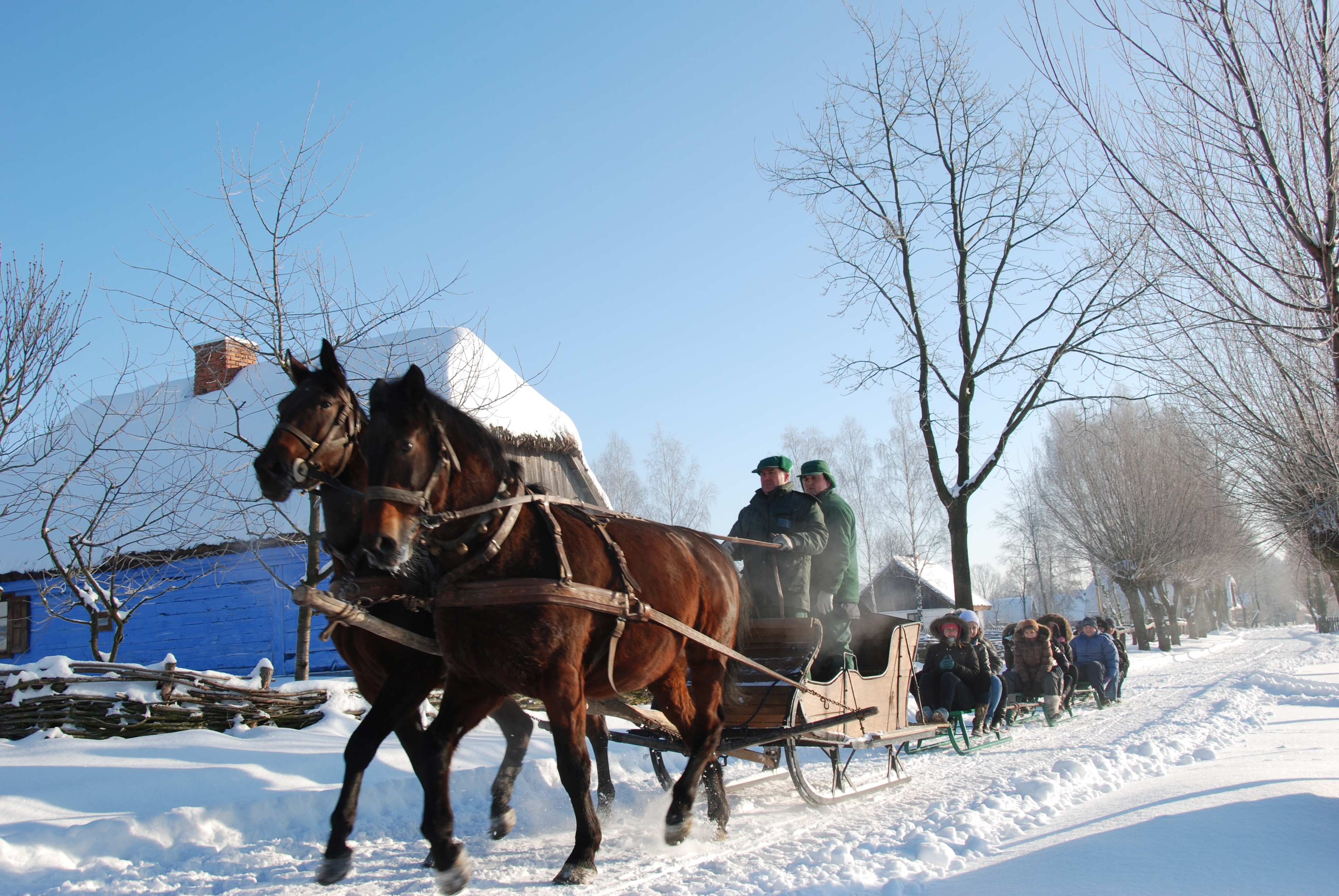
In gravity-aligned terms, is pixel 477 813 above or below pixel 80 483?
below

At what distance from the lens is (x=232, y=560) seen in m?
13.6

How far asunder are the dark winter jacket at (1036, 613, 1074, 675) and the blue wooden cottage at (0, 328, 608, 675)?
725 cm

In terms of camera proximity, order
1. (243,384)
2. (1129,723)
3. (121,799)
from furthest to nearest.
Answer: (243,384) → (1129,723) → (121,799)

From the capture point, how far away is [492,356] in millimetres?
12945

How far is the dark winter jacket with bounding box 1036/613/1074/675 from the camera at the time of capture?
41.5 feet

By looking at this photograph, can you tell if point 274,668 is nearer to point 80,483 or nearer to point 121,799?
point 80,483

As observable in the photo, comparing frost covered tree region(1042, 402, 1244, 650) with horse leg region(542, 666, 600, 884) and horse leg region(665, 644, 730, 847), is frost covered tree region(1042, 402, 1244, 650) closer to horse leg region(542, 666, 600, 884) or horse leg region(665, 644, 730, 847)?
horse leg region(665, 644, 730, 847)

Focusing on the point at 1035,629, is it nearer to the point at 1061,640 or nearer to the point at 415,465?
the point at 1061,640

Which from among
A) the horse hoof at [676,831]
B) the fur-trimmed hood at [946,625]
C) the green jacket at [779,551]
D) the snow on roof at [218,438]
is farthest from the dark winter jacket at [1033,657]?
the horse hoof at [676,831]

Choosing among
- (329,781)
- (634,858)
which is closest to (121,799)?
(329,781)

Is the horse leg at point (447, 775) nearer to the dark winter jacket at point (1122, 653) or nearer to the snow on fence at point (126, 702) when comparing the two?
the snow on fence at point (126, 702)

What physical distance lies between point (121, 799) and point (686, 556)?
3.83 metres

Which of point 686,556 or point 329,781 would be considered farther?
point 329,781

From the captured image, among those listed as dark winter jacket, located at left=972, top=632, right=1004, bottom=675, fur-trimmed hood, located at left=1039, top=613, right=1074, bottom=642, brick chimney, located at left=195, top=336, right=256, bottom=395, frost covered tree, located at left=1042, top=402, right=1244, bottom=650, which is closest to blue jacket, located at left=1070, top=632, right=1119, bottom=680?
fur-trimmed hood, located at left=1039, top=613, right=1074, bottom=642
